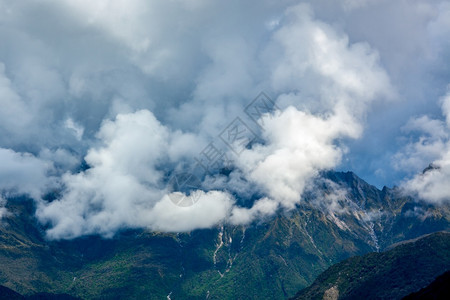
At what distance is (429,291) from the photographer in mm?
180375
